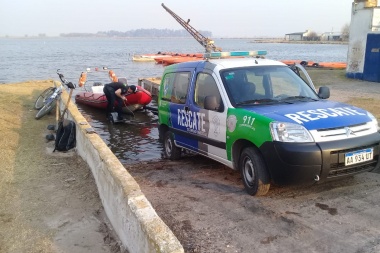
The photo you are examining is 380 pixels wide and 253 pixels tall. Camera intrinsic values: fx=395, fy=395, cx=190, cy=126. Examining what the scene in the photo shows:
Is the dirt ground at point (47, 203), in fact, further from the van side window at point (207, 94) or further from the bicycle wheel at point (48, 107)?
the bicycle wheel at point (48, 107)

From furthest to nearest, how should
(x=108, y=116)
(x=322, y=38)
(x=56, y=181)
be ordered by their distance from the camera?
1. (x=322, y=38)
2. (x=108, y=116)
3. (x=56, y=181)

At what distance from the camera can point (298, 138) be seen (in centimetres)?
479

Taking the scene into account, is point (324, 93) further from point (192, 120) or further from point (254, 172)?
point (192, 120)

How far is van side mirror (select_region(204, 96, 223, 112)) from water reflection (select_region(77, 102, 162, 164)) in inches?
132

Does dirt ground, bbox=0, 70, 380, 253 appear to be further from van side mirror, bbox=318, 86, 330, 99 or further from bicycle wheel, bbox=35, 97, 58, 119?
bicycle wheel, bbox=35, 97, 58, 119

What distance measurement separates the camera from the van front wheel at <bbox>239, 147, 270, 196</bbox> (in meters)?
5.12

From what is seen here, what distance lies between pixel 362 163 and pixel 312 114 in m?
0.87

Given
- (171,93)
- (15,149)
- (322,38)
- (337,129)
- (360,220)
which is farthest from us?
(322,38)

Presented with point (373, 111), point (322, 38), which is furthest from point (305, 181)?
point (322, 38)

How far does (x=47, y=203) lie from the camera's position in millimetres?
5621

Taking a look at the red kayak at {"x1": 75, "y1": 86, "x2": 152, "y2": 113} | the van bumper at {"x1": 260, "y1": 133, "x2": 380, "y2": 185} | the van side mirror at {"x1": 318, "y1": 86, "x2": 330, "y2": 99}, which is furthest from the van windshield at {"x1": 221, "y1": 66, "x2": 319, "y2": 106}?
the red kayak at {"x1": 75, "y1": 86, "x2": 152, "y2": 113}

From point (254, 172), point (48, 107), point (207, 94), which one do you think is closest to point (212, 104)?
point (207, 94)

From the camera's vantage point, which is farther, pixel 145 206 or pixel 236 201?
pixel 236 201

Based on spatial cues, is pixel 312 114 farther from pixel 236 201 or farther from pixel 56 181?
pixel 56 181
